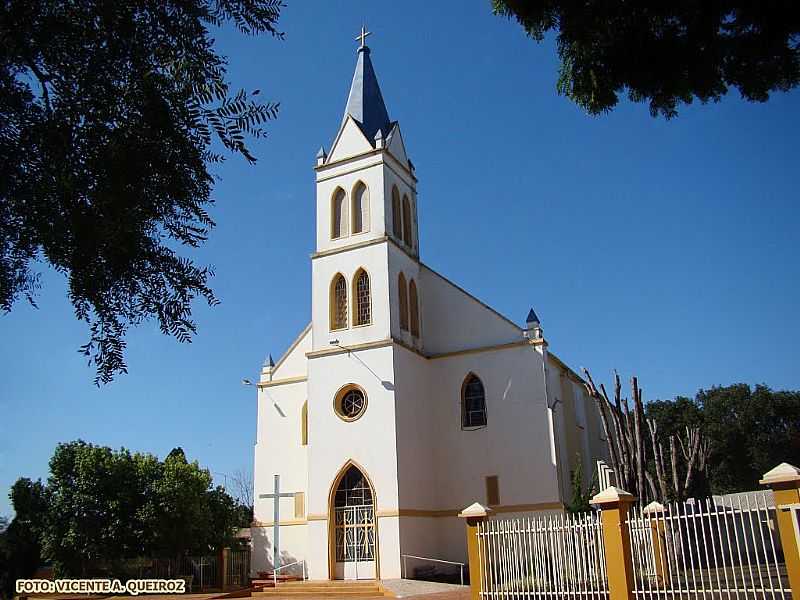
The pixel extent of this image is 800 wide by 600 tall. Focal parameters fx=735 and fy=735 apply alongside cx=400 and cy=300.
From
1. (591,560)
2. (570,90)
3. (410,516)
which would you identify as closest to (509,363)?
(410,516)

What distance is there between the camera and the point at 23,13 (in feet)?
14.7

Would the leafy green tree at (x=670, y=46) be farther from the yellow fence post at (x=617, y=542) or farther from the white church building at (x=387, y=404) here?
the white church building at (x=387, y=404)

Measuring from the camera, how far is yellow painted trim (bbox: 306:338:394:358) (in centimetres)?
2623

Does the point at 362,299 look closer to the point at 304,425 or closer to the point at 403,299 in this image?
the point at 403,299

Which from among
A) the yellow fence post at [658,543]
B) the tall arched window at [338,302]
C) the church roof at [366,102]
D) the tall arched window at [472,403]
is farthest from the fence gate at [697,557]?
the church roof at [366,102]

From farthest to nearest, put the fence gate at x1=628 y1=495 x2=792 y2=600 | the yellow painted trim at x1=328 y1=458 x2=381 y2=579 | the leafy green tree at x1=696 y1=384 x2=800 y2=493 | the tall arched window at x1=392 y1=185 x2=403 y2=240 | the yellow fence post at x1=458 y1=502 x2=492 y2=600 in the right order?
the leafy green tree at x1=696 y1=384 x2=800 y2=493 → the tall arched window at x1=392 y1=185 x2=403 y2=240 → the yellow painted trim at x1=328 y1=458 x2=381 y2=579 → the yellow fence post at x1=458 y1=502 x2=492 y2=600 → the fence gate at x1=628 y1=495 x2=792 y2=600

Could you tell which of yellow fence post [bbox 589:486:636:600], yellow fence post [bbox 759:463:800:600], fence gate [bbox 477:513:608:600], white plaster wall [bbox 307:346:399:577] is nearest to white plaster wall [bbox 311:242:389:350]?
white plaster wall [bbox 307:346:399:577]

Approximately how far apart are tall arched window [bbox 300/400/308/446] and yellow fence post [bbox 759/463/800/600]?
19366 mm

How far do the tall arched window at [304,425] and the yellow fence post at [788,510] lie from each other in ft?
63.5

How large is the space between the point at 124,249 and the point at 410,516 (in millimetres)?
21168

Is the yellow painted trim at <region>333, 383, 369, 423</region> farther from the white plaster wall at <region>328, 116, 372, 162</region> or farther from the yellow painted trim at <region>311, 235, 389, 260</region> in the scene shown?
the white plaster wall at <region>328, 116, 372, 162</region>

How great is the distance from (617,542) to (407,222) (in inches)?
733

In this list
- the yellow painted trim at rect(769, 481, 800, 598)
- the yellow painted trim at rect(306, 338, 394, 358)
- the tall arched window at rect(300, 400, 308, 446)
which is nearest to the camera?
the yellow painted trim at rect(769, 481, 800, 598)

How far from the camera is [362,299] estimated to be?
91.4 ft
